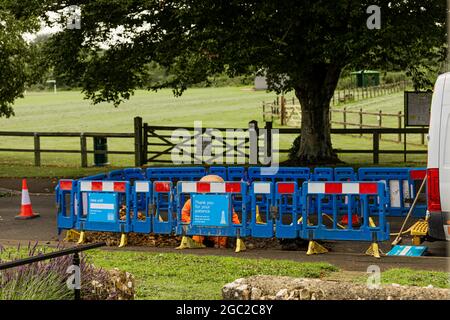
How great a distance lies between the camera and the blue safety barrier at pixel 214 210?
1359cm

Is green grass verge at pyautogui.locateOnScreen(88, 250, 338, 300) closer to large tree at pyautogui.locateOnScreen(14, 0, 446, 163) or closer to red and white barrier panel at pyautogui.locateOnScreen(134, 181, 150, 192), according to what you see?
red and white barrier panel at pyautogui.locateOnScreen(134, 181, 150, 192)

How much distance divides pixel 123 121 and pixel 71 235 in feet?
174

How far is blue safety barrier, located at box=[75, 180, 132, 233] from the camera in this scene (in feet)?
46.7

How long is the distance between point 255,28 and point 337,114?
1570 inches

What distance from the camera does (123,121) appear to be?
67438mm

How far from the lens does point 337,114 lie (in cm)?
6075

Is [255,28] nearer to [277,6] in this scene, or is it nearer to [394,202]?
[277,6]

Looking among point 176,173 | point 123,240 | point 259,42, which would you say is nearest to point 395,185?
point 176,173

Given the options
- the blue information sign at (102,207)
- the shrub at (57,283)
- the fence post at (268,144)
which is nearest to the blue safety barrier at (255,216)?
the blue information sign at (102,207)

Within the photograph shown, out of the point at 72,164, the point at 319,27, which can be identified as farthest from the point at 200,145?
the point at 319,27

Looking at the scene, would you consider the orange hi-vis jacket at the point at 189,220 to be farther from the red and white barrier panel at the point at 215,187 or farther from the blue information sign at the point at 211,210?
the red and white barrier panel at the point at 215,187

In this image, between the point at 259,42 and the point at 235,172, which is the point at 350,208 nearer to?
the point at 235,172

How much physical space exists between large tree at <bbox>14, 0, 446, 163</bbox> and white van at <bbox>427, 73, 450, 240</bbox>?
8433 mm

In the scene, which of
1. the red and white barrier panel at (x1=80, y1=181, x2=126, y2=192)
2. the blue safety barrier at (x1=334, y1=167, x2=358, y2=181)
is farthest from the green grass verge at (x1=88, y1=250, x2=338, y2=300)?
the blue safety barrier at (x1=334, y1=167, x2=358, y2=181)
